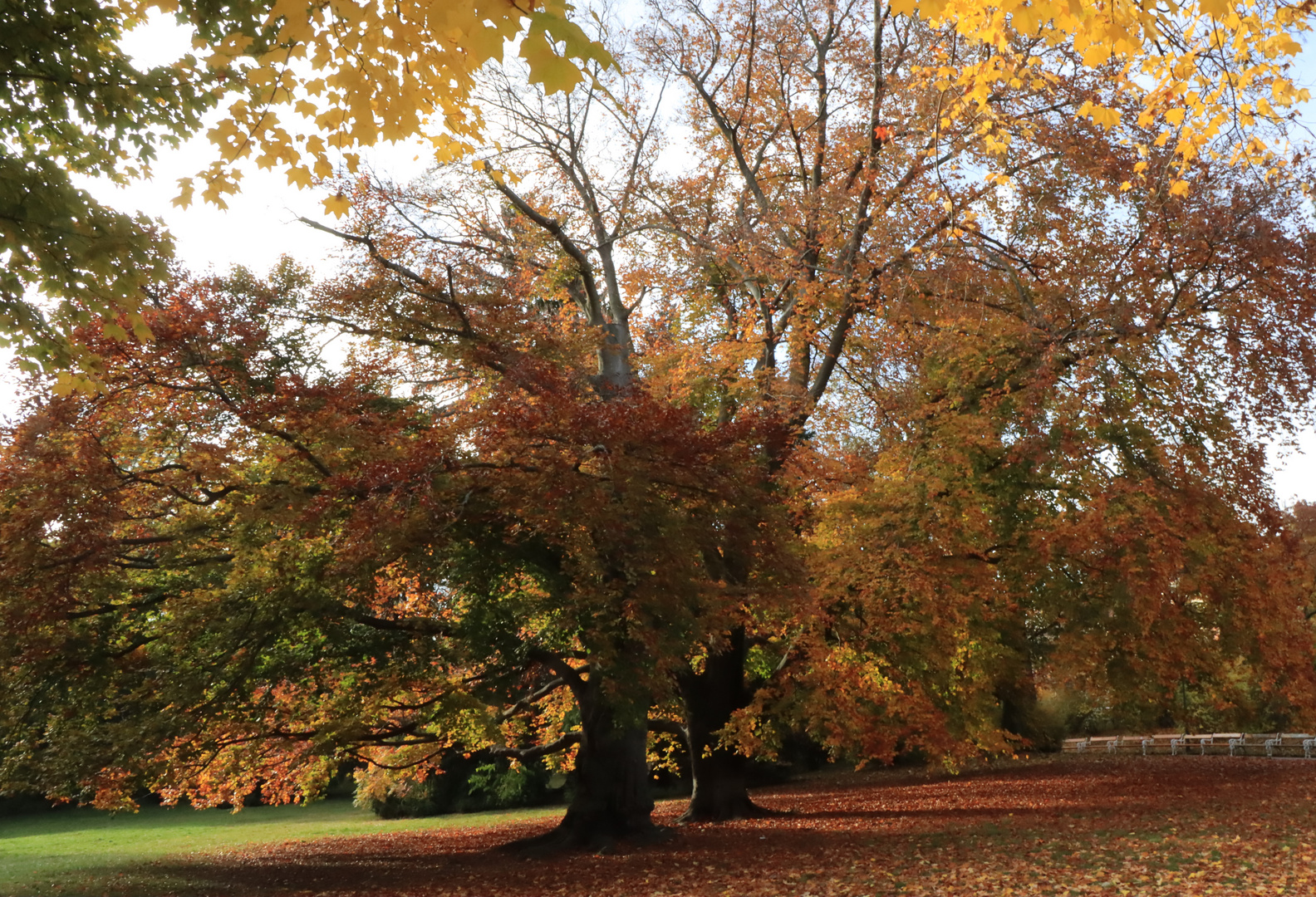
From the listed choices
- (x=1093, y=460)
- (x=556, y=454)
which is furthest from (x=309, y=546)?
(x=1093, y=460)

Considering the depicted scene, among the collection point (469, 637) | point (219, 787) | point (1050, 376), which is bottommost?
point (219, 787)

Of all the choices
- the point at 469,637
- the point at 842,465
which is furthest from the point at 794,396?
the point at 469,637

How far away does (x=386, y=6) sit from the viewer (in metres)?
4.12

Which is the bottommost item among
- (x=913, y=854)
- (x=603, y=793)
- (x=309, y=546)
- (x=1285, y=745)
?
(x=1285, y=745)

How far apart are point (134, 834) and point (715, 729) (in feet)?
53.2

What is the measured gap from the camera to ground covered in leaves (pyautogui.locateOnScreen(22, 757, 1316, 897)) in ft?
25.8

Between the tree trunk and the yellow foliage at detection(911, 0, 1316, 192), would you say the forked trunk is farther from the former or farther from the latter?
the yellow foliage at detection(911, 0, 1316, 192)

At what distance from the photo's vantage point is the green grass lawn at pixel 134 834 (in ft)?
38.5

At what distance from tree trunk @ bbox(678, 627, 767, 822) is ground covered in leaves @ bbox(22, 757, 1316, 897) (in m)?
0.96

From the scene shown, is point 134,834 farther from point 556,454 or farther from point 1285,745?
point 1285,745

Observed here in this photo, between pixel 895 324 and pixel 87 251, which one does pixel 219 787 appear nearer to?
pixel 87 251

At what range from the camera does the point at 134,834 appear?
22.1 meters

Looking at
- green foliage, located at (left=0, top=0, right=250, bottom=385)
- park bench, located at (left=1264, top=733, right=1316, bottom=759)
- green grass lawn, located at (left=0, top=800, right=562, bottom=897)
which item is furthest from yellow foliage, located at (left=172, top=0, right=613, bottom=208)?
park bench, located at (left=1264, top=733, right=1316, bottom=759)

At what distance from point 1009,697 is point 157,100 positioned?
79.8ft
